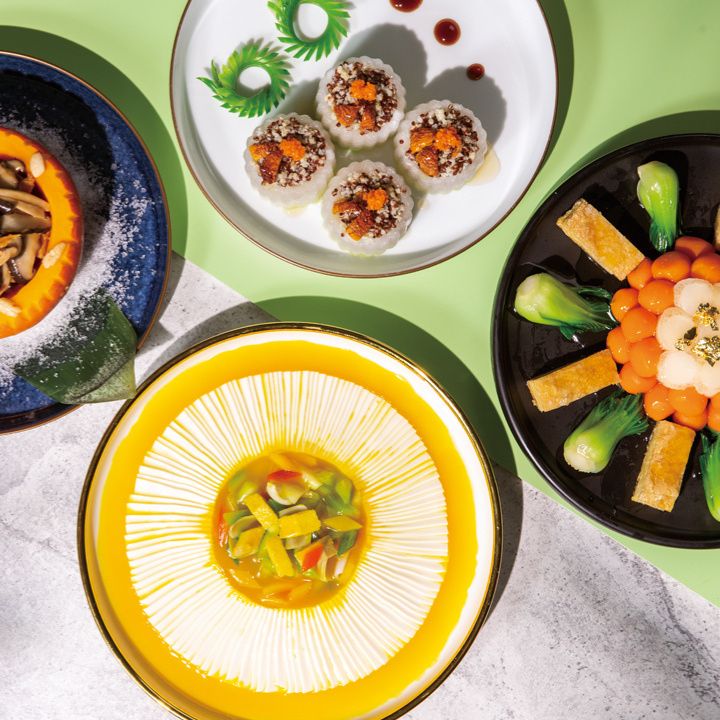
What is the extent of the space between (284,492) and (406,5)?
154cm

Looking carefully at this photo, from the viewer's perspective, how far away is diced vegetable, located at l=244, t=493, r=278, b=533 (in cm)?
183

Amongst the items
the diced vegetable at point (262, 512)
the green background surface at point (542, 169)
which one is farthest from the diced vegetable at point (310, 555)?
the green background surface at point (542, 169)

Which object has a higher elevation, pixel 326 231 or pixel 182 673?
pixel 326 231

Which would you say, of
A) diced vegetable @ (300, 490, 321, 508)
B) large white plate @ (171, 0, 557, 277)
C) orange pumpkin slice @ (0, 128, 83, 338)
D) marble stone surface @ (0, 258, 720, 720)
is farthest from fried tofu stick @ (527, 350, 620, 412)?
orange pumpkin slice @ (0, 128, 83, 338)

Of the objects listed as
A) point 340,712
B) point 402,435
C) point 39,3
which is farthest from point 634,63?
point 340,712

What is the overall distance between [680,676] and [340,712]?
1.14 meters

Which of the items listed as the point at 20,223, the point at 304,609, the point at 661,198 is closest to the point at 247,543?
the point at 304,609

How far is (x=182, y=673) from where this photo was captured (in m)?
1.88

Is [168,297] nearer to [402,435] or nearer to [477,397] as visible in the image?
[402,435]

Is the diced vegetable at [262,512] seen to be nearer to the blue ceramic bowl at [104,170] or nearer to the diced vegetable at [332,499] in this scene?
the diced vegetable at [332,499]

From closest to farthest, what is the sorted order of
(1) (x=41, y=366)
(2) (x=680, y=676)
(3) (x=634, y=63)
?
(1) (x=41, y=366) → (3) (x=634, y=63) → (2) (x=680, y=676)

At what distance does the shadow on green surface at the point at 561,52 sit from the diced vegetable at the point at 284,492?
1288mm

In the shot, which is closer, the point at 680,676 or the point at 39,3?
the point at 39,3

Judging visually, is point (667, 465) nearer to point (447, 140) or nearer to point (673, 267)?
point (673, 267)
